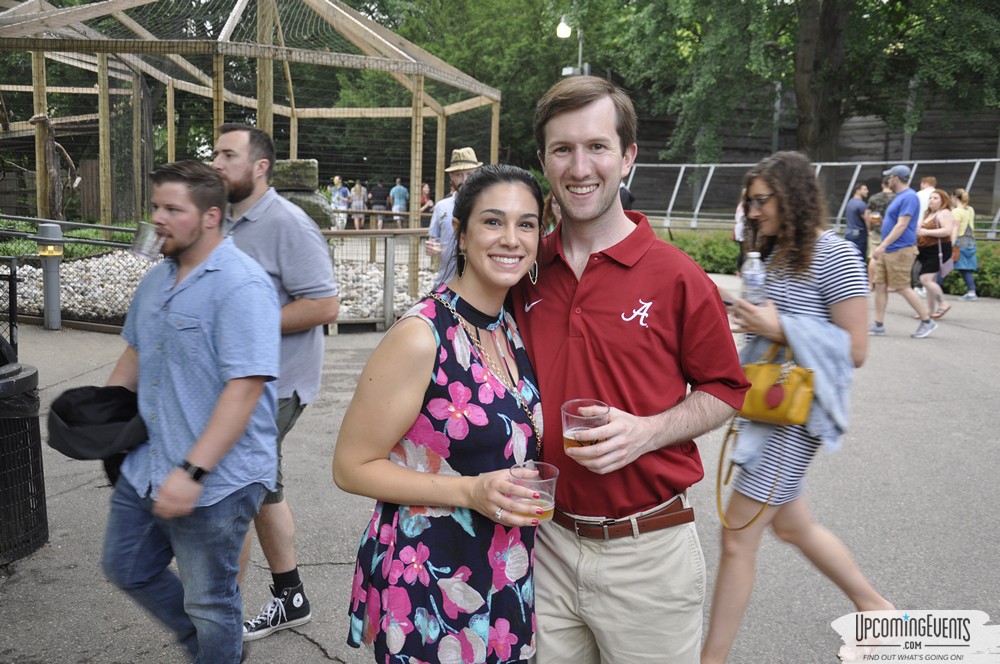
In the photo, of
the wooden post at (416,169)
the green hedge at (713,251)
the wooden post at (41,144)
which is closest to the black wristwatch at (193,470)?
the wooden post at (416,169)

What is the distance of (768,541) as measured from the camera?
179 inches

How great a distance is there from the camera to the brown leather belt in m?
2.10

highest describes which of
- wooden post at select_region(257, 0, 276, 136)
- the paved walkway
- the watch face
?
wooden post at select_region(257, 0, 276, 136)

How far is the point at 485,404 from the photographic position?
1.93 m

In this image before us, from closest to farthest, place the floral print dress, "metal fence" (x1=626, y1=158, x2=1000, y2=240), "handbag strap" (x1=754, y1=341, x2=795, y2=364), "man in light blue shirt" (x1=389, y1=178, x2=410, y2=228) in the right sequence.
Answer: the floral print dress, "handbag strap" (x1=754, y1=341, x2=795, y2=364), "metal fence" (x1=626, y1=158, x2=1000, y2=240), "man in light blue shirt" (x1=389, y1=178, x2=410, y2=228)

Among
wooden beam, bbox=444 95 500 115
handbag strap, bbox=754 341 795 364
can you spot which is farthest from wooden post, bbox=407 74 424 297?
handbag strap, bbox=754 341 795 364

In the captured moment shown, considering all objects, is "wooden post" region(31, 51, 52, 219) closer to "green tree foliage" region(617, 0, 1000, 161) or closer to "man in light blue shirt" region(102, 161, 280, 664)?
"man in light blue shirt" region(102, 161, 280, 664)

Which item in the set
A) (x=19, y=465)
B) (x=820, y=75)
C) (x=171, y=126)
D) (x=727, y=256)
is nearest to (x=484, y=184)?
(x=19, y=465)

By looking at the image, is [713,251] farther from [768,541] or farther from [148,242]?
[148,242]

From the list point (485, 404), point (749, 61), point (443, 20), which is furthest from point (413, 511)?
point (443, 20)

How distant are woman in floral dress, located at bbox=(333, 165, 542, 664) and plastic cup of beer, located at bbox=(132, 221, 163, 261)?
3.37ft

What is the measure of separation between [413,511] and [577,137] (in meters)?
0.99

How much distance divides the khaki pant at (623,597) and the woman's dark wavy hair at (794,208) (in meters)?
1.41

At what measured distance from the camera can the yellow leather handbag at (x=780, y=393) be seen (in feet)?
9.81
